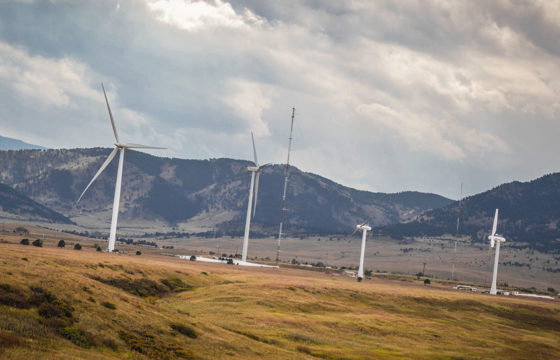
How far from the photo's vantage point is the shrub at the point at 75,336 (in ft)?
125

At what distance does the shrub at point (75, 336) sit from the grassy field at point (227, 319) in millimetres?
76

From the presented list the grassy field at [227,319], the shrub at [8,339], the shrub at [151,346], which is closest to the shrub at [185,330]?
the grassy field at [227,319]

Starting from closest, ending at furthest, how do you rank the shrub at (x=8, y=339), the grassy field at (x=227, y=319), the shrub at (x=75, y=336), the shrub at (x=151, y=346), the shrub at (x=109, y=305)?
the shrub at (x=8, y=339)
the shrub at (x=75, y=336)
the grassy field at (x=227, y=319)
the shrub at (x=151, y=346)
the shrub at (x=109, y=305)

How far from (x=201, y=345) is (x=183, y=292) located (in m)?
52.9

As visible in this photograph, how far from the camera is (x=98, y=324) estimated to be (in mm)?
43531

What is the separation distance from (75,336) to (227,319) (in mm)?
33709

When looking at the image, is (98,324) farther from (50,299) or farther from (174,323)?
(174,323)

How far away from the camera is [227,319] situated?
7100 cm

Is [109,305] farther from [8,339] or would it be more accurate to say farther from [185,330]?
[8,339]

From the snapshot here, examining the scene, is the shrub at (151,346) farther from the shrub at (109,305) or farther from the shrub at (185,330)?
the shrub at (185,330)

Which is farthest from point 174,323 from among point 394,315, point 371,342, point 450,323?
point 450,323

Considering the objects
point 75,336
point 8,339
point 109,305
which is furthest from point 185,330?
point 8,339

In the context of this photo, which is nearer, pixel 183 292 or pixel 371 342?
pixel 371 342

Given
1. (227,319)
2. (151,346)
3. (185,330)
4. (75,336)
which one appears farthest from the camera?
(227,319)
